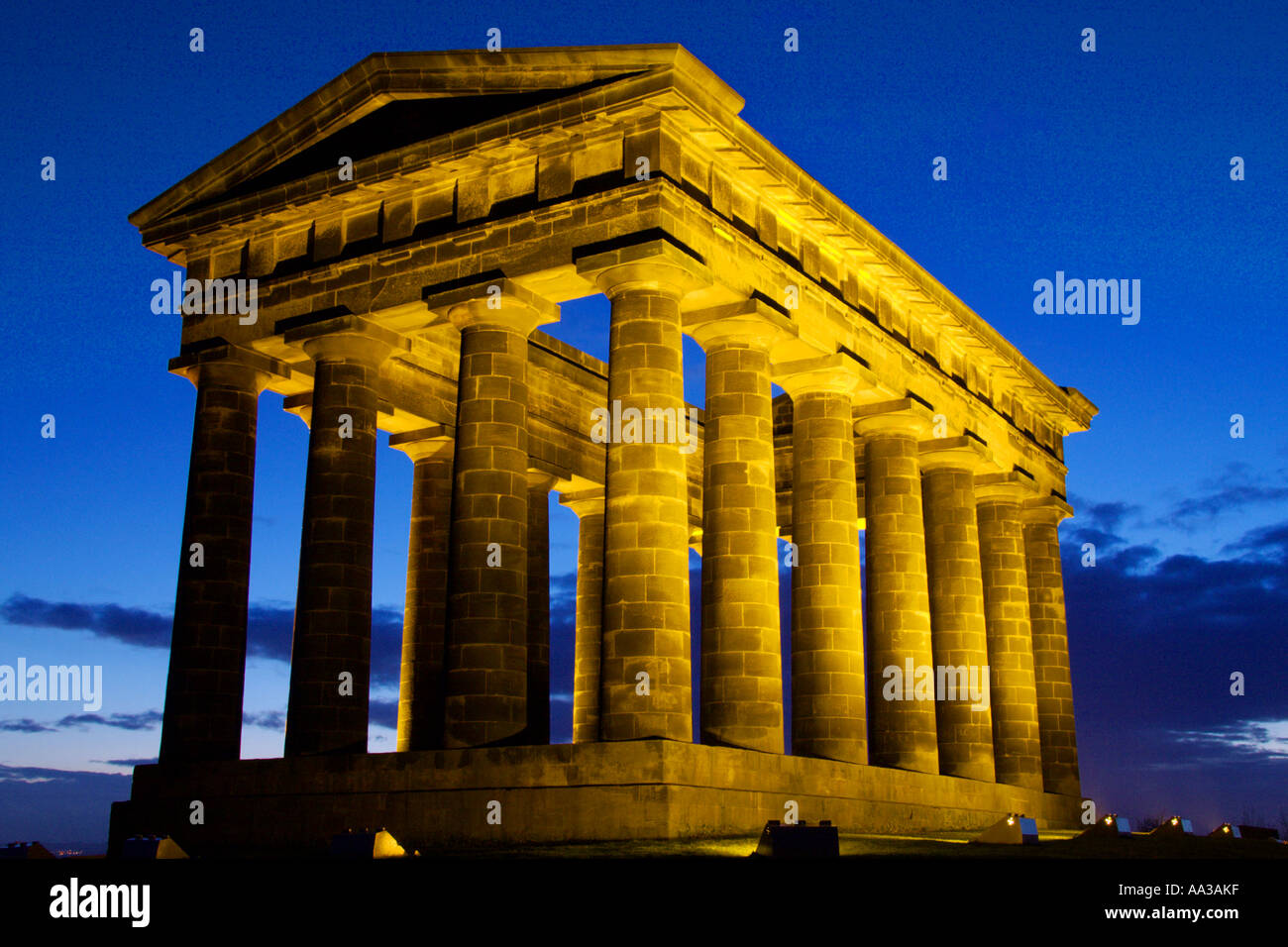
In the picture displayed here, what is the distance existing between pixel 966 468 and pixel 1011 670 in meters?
8.85

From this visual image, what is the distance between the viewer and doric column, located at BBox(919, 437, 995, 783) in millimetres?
53312

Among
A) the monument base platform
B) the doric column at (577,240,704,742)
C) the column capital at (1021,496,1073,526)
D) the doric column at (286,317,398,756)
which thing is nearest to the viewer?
the monument base platform

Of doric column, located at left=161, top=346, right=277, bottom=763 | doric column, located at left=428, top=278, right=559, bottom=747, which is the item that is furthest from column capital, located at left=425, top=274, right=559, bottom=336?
doric column, located at left=161, top=346, right=277, bottom=763

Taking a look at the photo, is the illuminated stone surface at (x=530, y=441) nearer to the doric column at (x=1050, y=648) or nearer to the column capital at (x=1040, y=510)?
the doric column at (x=1050, y=648)

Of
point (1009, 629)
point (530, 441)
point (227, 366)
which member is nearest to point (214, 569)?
point (227, 366)

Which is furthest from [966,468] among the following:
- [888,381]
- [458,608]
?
[458,608]

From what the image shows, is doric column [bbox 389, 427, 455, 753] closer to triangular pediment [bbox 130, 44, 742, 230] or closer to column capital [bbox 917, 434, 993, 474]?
triangular pediment [bbox 130, 44, 742, 230]

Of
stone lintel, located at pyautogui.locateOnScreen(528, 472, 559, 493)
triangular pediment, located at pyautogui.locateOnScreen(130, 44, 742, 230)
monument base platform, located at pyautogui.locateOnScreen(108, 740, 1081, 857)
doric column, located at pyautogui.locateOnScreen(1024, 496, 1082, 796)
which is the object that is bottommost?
monument base platform, located at pyautogui.locateOnScreen(108, 740, 1081, 857)

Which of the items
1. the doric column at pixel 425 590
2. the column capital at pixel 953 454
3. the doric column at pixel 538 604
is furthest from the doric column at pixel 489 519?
the column capital at pixel 953 454

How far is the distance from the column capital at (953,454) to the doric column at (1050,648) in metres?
9.69

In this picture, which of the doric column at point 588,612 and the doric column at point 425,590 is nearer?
the doric column at point 425,590

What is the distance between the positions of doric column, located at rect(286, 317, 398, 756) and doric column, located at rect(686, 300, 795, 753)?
33.3ft

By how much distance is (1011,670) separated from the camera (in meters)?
58.4

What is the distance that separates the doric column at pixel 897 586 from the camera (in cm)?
4853
